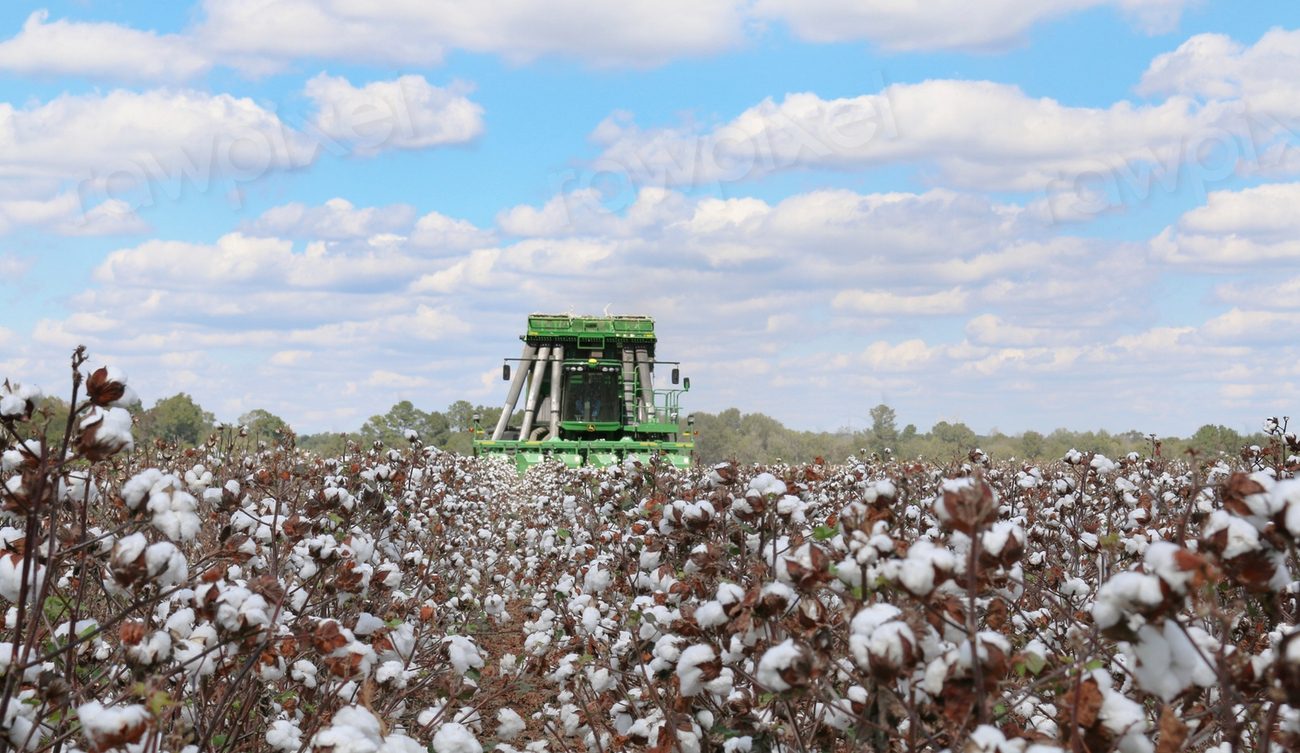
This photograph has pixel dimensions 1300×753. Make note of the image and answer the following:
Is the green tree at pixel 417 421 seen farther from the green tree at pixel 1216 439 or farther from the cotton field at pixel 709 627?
the cotton field at pixel 709 627

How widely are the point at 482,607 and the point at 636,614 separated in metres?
7.09

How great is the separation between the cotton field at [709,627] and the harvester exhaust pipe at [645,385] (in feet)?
77.2

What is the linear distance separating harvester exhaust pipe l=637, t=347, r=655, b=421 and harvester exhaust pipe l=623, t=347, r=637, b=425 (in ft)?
0.72

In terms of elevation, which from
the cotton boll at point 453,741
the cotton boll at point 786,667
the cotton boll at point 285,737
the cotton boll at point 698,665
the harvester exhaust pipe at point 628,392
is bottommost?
the cotton boll at point 285,737

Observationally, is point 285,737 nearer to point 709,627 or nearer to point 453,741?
point 453,741

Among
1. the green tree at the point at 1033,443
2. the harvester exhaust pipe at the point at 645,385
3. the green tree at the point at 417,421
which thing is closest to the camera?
the harvester exhaust pipe at the point at 645,385

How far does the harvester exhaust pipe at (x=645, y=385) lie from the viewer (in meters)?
31.5

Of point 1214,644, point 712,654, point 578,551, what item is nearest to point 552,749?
point 578,551

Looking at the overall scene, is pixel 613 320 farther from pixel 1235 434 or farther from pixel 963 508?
pixel 963 508

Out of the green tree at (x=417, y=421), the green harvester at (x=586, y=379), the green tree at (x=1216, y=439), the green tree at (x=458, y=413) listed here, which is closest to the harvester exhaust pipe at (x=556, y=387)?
the green harvester at (x=586, y=379)

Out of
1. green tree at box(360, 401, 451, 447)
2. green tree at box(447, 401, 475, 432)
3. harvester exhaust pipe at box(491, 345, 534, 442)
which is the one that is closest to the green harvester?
harvester exhaust pipe at box(491, 345, 534, 442)

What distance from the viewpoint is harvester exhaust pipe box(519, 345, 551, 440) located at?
1261 inches

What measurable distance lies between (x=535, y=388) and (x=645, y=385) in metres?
2.85

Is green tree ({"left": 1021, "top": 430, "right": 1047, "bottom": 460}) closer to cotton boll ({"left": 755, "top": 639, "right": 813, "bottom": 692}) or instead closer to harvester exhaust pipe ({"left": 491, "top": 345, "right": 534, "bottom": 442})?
harvester exhaust pipe ({"left": 491, "top": 345, "right": 534, "bottom": 442})
